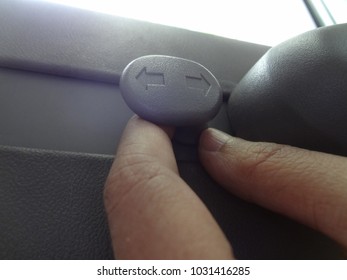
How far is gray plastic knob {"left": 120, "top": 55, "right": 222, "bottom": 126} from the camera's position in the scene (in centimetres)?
40

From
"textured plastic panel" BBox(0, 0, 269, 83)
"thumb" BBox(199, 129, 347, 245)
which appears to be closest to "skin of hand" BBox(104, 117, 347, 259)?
"thumb" BBox(199, 129, 347, 245)

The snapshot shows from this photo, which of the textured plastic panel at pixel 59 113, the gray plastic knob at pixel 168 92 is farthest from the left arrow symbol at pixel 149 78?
the textured plastic panel at pixel 59 113

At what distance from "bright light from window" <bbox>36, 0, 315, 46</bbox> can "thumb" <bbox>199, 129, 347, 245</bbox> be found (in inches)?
17.7

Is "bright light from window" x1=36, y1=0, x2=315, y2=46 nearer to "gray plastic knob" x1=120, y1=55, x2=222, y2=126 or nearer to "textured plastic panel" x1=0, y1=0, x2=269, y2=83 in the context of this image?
"textured plastic panel" x1=0, y1=0, x2=269, y2=83

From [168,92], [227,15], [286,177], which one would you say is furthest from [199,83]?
[227,15]

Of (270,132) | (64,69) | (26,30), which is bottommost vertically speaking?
(270,132)

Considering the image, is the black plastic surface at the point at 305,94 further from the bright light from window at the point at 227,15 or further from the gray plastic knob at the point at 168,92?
the bright light from window at the point at 227,15

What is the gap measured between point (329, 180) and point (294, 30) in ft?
2.44

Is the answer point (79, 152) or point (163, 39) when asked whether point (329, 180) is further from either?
point (163, 39)

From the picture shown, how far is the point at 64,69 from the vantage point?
0.50 m

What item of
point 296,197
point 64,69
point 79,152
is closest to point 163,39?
point 64,69

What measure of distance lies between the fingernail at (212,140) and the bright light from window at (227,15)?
0.40 m

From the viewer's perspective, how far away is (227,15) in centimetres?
85

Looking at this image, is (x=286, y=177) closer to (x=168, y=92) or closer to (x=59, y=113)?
(x=168, y=92)
